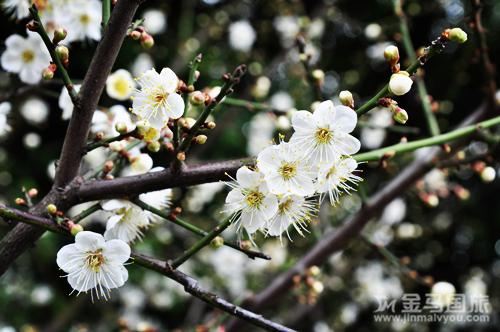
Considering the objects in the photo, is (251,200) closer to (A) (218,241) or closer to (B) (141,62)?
Result: (A) (218,241)

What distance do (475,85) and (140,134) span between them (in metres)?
3.62

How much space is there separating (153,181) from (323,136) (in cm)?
40

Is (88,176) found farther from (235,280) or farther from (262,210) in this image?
(235,280)

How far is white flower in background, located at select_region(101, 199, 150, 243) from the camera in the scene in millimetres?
1339

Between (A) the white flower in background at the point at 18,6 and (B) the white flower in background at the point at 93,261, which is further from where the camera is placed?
(A) the white flower in background at the point at 18,6

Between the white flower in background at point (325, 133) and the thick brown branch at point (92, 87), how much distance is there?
1.38ft

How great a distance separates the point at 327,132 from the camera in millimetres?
1185

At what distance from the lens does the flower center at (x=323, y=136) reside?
1.18 m

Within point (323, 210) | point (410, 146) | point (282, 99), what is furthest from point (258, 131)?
point (410, 146)

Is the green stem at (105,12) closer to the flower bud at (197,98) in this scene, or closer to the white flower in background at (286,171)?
the flower bud at (197,98)

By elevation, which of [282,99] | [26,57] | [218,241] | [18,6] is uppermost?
[282,99]

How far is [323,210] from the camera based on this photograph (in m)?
3.62

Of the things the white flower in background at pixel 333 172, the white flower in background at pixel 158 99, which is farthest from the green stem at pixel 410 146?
the white flower in background at pixel 158 99

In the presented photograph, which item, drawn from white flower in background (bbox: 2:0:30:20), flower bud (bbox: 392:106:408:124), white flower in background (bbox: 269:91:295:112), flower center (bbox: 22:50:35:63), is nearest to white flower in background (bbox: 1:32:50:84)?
flower center (bbox: 22:50:35:63)
